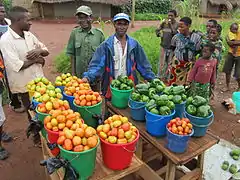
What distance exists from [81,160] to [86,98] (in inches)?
29.3

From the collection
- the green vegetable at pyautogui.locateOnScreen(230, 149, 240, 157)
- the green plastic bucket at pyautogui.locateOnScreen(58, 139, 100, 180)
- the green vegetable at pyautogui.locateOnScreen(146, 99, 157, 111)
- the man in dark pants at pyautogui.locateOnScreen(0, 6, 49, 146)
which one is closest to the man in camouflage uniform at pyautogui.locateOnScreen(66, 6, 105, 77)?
the man in dark pants at pyautogui.locateOnScreen(0, 6, 49, 146)

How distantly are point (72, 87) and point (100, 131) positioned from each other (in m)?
0.82

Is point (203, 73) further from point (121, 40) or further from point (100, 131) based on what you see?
point (100, 131)

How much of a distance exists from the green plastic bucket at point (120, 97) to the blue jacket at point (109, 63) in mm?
488

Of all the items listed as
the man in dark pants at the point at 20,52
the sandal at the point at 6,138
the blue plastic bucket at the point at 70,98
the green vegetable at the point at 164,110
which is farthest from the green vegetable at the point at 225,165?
the sandal at the point at 6,138

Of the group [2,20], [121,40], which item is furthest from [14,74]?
[2,20]

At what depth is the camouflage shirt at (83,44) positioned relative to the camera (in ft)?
13.3

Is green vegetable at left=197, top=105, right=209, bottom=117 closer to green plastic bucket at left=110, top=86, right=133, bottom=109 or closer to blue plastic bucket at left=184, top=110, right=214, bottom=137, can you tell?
blue plastic bucket at left=184, top=110, right=214, bottom=137

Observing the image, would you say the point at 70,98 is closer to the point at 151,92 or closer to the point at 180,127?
the point at 151,92

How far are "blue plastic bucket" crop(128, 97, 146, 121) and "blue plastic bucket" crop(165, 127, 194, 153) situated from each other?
1.18 feet

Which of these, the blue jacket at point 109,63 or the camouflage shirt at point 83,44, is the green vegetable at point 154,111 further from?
the camouflage shirt at point 83,44

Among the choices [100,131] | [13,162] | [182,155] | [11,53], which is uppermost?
[11,53]

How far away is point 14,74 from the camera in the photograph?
11.0ft

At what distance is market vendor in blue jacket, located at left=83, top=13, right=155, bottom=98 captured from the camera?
309 centimetres
